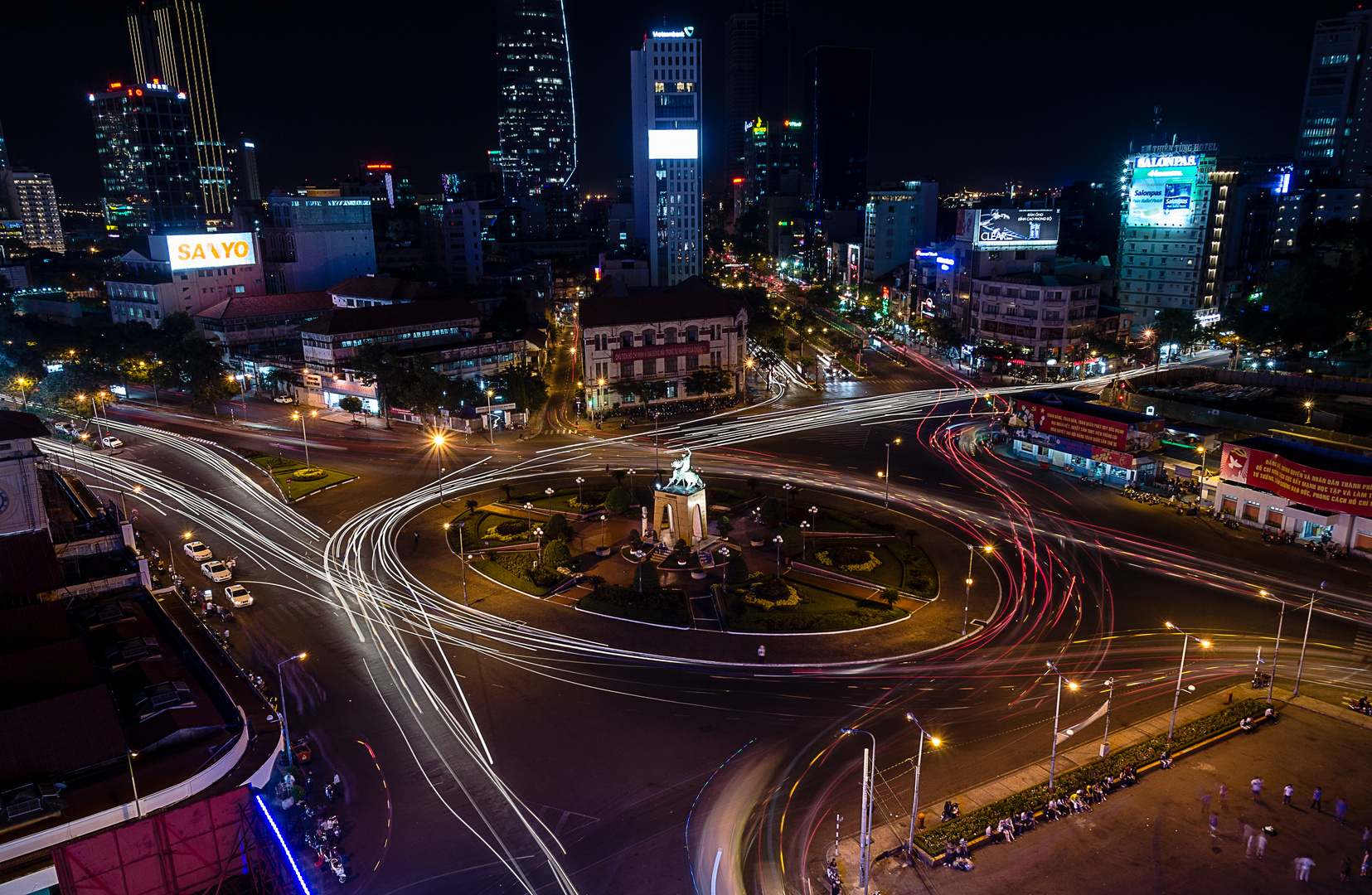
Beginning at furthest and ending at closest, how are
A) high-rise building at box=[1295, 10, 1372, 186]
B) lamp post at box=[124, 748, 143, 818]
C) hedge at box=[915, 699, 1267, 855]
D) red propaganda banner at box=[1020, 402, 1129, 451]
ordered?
high-rise building at box=[1295, 10, 1372, 186] → red propaganda banner at box=[1020, 402, 1129, 451] → hedge at box=[915, 699, 1267, 855] → lamp post at box=[124, 748, 143, 818]

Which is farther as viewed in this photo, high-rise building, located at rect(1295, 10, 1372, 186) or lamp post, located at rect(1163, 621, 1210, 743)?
high-rise building, located at rect(1295, 10, 1372, 186)

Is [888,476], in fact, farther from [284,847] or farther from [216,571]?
[284,847]

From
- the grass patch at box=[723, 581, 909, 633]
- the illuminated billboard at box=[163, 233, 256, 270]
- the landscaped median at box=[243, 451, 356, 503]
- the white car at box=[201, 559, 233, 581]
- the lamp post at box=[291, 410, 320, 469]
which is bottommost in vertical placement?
the grass patch at box=[723, 581, 909, 633]

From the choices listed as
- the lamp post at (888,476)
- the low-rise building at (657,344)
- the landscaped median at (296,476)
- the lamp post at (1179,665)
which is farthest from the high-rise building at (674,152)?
the lamp post at (1179,665)

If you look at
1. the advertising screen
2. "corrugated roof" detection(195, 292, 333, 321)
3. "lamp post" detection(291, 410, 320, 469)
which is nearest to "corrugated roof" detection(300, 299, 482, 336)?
"lamp post" detection(291, 410, 320, 469)

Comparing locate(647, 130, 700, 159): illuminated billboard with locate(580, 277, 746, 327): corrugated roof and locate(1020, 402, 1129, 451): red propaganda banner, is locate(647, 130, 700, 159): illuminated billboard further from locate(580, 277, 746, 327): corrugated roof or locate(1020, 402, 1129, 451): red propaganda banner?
locate(1020, 402, 1129, 451): red propaganda banner

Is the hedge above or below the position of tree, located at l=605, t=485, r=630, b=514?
below
